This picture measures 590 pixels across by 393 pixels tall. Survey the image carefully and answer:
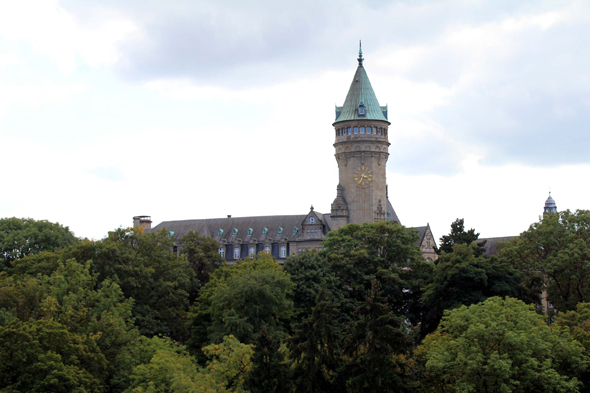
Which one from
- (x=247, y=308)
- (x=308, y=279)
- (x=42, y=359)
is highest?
(x=308, y=279)

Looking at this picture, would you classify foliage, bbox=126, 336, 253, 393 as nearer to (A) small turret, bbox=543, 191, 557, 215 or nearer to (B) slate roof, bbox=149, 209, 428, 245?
(B) slate roof, bbox=149, 209, 428, 245

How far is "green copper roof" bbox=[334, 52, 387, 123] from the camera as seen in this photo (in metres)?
112

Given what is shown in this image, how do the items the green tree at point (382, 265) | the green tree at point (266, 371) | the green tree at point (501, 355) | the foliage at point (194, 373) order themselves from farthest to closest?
the green tree at point (382, 265) → the green tree at point (501, 355) → the foliage at point (194, 373) → the green tree at point (266, 371)

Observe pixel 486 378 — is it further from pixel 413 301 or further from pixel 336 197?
pixel 336 197

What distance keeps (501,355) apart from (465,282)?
1505 cm

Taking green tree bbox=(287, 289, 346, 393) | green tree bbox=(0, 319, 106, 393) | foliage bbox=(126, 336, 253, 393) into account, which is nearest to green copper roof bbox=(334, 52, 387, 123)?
foliage bbox=(126, 336, 253, 393)

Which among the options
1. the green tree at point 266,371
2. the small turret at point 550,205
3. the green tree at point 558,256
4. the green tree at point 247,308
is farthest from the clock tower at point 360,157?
the small turret at point 550,205

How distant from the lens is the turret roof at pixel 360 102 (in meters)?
112

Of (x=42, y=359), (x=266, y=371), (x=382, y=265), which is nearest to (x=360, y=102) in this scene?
(x=382, y=265)

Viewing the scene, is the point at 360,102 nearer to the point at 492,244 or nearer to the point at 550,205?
the point at 492,244

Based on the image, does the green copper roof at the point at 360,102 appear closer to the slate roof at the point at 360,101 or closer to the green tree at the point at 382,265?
the slate roof at the point at 360,101

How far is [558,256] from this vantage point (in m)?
71.4

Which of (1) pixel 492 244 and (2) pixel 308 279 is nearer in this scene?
(2) pixel 308 279

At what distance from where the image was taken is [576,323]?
62.0 meters
